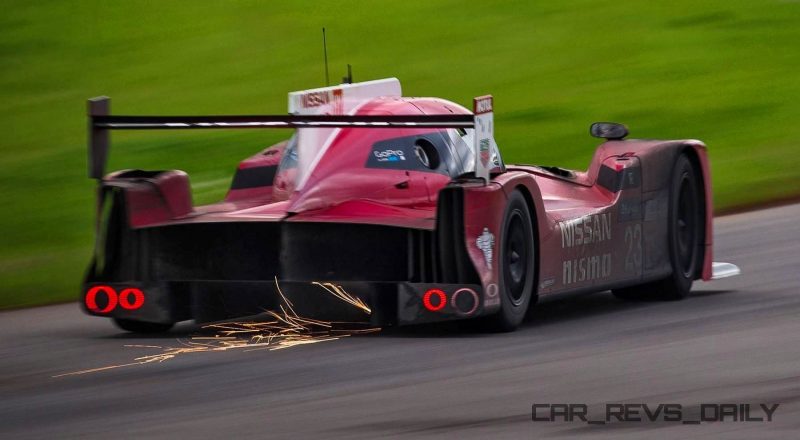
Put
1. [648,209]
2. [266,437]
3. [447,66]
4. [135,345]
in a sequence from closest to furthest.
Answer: [266,437], [135,345], [648,209], [447,66]

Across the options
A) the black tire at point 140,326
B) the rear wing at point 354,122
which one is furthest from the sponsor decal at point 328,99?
the black tire at point 140,326

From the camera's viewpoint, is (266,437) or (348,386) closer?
(266,437)

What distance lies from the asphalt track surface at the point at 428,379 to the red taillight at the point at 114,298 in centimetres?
20

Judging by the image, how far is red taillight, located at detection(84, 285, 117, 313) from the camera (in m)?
9.23

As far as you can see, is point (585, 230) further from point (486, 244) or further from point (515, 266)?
point (486, 244)

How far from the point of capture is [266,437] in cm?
629

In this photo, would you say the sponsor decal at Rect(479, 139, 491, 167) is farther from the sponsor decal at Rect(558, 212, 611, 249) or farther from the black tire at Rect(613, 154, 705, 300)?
the black tire at Rect(613, 154, 705, 300)

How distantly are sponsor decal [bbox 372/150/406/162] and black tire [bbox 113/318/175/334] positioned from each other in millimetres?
1471

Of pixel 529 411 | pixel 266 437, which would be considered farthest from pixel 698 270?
pixel 266 437

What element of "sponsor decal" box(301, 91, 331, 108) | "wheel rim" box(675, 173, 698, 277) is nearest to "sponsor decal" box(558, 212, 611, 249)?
"wheel rim" box(675, 173, 698, 277)

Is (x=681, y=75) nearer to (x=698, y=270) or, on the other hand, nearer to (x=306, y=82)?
(x=306, y=82)

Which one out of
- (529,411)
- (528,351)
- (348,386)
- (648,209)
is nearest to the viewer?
(529,411)

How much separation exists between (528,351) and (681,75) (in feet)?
51.7

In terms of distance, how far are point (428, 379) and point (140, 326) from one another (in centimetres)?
259
